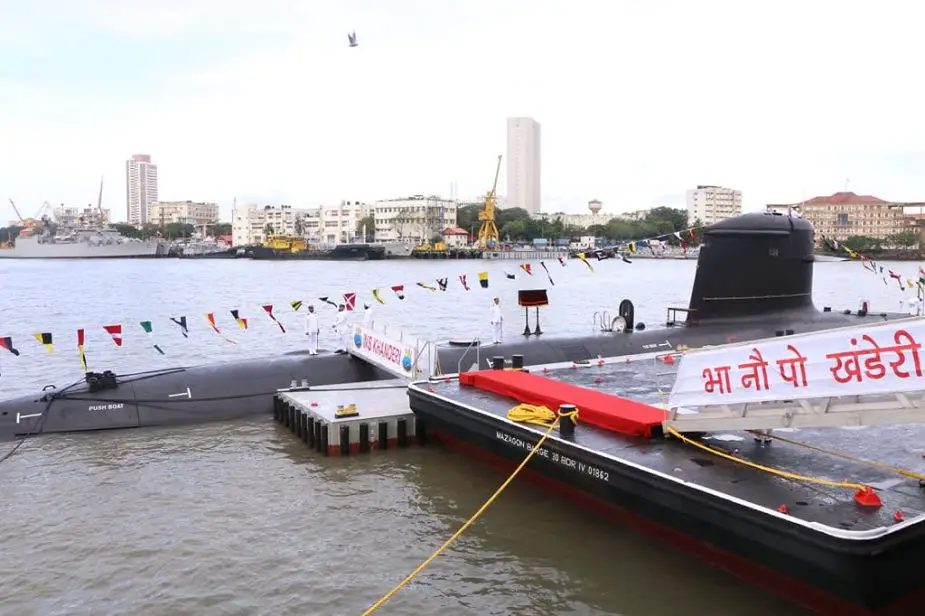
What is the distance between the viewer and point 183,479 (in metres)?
12.8

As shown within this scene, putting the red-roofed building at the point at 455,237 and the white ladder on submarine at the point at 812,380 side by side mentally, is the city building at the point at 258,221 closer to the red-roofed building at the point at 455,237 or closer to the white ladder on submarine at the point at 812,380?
the red-roofed building at the point at 455,237

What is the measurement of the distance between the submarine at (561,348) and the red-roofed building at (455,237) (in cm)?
12421

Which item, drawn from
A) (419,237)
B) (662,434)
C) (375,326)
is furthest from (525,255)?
(662,434)

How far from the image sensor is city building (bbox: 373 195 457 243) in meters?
147

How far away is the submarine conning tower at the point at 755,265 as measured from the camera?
18.1 meters

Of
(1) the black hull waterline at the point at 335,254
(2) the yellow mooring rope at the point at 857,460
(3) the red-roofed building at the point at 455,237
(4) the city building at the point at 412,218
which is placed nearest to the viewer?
(2) the yellow mooring rope at the point at 857,460

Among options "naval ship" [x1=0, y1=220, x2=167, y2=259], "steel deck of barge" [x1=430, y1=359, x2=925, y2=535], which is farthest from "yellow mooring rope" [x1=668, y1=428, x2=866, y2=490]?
"naval ship" [x1=0, y1=220, x2=167, y2=259]

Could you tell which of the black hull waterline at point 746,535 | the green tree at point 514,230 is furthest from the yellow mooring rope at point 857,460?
the green tree at point 514,230

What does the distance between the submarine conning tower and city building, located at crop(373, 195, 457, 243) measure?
123 meters

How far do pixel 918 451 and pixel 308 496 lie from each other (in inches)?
332

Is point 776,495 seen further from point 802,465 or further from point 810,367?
point 810,367

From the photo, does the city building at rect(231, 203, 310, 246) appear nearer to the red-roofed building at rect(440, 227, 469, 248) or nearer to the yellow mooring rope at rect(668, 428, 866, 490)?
the red-roofed building at rect(440, 227, 469, 248)

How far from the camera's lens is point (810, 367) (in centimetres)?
776

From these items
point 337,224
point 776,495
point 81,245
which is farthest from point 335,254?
point 776,495
